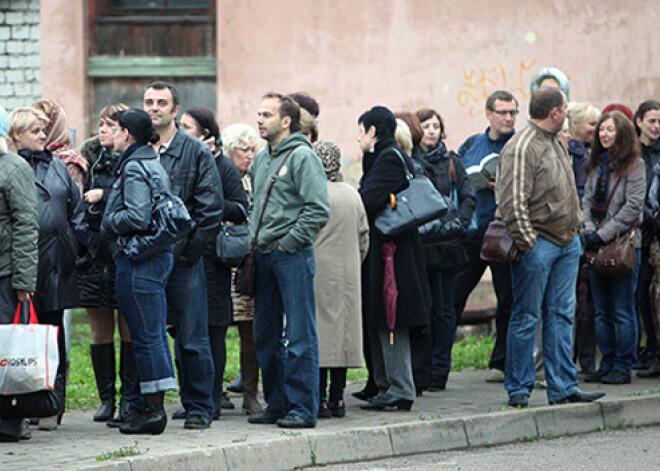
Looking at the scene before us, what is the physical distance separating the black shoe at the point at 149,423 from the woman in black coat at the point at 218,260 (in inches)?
33.6

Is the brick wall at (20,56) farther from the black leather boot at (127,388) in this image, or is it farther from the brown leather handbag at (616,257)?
the brown leather handbag at (616,257)

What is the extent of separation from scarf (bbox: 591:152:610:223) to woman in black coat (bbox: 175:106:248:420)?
3095mm

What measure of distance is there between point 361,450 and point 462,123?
8.58 m

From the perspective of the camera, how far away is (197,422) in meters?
8.56

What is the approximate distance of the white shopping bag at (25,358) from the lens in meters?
7.91

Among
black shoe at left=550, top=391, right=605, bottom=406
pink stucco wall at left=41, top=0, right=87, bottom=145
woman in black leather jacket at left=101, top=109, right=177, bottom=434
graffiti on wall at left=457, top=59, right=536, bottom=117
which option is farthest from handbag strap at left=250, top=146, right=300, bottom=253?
pink stucco wall at left=41, top=0, right=87, bottom=145

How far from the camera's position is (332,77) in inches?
652

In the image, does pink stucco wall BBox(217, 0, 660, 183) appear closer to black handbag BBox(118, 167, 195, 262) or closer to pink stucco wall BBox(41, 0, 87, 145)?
pink stucco wall BBox(41, 0, 87, 145)

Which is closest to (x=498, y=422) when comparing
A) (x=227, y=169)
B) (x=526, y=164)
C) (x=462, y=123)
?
(x=526, y=164)

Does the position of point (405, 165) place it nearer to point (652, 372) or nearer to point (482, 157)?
point (482, 157)

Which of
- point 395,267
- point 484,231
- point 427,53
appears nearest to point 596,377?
point 484,231

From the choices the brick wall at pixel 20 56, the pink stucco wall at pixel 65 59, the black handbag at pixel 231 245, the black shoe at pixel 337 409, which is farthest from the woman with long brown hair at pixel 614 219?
the brick wall at pixel 20 56

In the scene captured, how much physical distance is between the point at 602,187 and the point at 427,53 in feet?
19.7

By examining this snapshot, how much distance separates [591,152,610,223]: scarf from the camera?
10.8 metres
